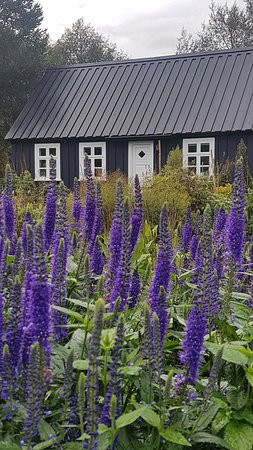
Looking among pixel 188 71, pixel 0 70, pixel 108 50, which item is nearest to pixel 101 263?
pixel 188 71

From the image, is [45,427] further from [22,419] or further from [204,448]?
[204,448]

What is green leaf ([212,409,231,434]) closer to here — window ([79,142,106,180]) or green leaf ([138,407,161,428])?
green leaf ([138,407,161,428])

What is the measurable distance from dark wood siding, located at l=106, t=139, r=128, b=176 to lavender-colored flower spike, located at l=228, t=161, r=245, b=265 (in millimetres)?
19738

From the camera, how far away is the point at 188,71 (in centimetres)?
2344

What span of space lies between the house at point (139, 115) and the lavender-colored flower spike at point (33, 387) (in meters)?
18.6

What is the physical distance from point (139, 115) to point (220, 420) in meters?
20.7

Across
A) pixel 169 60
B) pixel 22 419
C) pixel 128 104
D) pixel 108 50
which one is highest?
pixel 108 50

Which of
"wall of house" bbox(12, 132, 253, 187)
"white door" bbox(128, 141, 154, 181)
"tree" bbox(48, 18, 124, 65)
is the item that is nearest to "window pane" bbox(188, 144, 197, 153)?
"wall of house" bbox(12, 132, 253, 187)

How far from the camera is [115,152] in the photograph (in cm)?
2283

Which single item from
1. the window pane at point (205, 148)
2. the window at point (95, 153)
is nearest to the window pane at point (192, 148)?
the window pane at point (205, 148)

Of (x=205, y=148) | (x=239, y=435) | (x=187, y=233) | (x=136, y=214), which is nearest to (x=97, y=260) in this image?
(x=136, y=214)

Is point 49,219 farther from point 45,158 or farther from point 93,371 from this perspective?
point 45,158

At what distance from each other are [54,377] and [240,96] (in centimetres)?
2002

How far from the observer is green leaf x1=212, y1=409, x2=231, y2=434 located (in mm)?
2160
